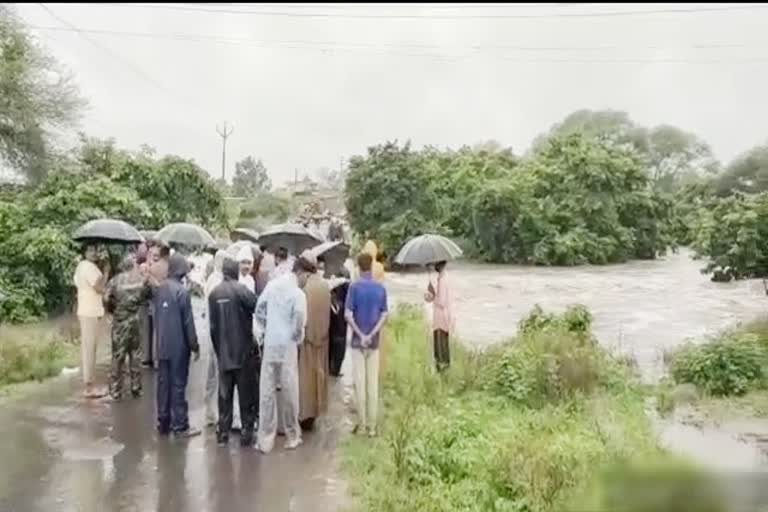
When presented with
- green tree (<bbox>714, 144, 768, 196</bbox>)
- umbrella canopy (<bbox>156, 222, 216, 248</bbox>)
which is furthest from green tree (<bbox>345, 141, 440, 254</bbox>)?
umbrella canopy (<bbox>156, 222, 216, 248</bbox>)

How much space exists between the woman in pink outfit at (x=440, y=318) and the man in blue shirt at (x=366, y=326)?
237 cm

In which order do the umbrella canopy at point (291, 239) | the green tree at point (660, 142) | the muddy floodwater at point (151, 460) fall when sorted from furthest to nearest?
1. the green tree at point (660, 142)
2. the umbrella canopy at point (291, 239)
3. the muddy floodwater at point (151, 460)

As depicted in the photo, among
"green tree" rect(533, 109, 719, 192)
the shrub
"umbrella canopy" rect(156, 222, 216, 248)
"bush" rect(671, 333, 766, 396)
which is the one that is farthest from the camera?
"green tree" rect(533, 109, 719, 192)

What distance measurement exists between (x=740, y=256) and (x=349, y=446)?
66.2 ft

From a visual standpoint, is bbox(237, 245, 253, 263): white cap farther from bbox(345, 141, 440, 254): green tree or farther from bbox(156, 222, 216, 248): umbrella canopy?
bbox(345, 141, 440, 254): green tree

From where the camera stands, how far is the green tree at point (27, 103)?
19.4 meters

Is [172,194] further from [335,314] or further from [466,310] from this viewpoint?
[335,314]

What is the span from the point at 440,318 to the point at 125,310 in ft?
11.9

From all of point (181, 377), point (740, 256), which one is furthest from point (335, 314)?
point (740, 256)

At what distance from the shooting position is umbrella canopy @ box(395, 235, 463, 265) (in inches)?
437

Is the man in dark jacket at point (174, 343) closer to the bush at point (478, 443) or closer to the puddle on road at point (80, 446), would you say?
the puddle on road at point (80, 446)

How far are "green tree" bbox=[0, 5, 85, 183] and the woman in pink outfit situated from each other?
1205 centimetres

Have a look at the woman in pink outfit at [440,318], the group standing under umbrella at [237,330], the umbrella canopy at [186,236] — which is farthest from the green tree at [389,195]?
the group standing under umbrella at [237,330]

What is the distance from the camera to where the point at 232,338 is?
25.7 feet
